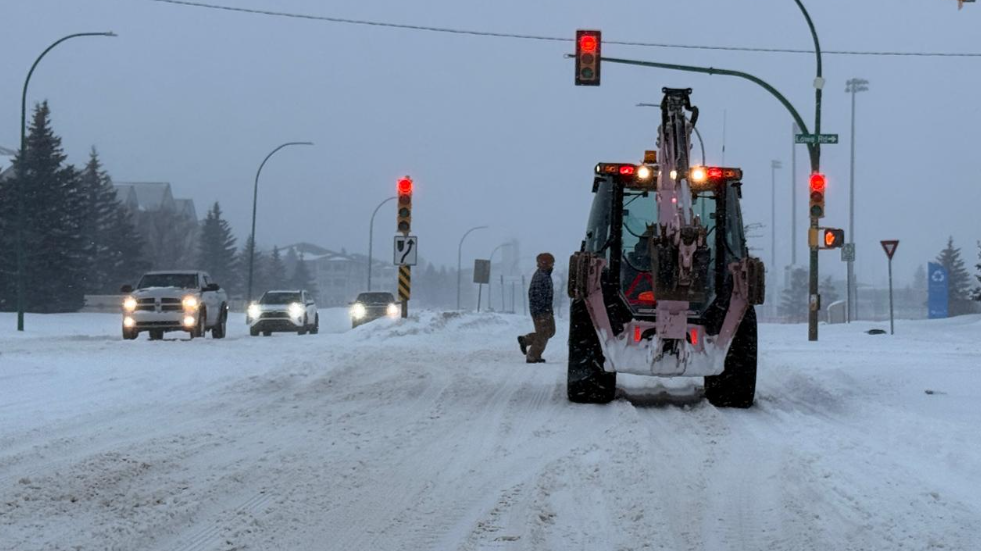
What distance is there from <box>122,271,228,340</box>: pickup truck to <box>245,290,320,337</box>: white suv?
269 inches

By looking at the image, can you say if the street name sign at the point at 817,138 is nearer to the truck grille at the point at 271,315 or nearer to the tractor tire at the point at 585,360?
the tractor tire at the point at 585,360

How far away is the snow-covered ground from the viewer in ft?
16.9

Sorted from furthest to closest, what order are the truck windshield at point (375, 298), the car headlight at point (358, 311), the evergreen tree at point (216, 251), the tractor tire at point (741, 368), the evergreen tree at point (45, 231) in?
the evergreen tree at point (216, 251)
the evergreen tree at point (45, 231)
the truck windshield at point (375, 298)
the car headlight at point (358, 311)
the tractor tire at point (741, 368)

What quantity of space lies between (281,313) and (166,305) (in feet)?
27.5

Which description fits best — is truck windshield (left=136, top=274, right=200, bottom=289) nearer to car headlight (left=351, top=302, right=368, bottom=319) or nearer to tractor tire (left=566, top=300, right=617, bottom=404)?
car headlight (left=351, top=302, right=368, bottom=319)

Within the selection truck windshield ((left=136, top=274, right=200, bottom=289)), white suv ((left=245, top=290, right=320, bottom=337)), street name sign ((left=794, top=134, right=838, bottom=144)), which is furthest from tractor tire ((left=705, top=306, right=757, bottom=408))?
white suv ((left=245, top=290, right=320, bottom=337))

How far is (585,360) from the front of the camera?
425 inches

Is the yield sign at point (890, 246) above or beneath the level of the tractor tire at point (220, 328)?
above

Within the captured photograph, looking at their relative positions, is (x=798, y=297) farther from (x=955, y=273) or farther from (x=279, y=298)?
(x=279, y=298)

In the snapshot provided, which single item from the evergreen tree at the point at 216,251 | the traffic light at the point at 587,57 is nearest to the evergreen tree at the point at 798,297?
the evergreen tree at the point at 216,251

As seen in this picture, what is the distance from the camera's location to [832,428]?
9.02 meters

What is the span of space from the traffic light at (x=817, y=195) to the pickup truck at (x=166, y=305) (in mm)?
15242

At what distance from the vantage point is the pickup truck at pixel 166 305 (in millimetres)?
25766

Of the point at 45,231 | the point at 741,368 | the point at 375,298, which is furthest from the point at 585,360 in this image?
the point at 45,231
